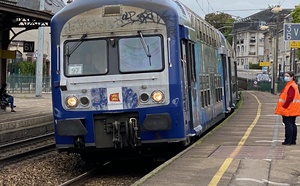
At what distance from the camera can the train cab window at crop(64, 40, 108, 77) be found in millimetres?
10984

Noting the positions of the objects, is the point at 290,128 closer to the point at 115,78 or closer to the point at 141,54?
the point at 141,54

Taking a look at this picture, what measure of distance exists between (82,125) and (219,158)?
2.55 meters

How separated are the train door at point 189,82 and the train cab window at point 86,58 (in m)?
1.48

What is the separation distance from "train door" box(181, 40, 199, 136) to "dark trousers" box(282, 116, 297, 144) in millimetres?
1868

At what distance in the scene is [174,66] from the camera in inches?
428

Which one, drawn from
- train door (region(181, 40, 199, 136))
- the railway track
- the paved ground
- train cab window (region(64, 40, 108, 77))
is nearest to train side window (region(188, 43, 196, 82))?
train door (region(181, 40, 199, 136))

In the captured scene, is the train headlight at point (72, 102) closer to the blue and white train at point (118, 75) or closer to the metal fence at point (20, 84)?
the blue and white train at point (118, 75)

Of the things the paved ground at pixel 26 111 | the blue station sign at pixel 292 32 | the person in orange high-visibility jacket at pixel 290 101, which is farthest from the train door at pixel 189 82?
the blue station sign at pixel 292 32

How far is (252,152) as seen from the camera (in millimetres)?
12188

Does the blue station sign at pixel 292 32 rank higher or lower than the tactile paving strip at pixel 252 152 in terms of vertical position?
higher

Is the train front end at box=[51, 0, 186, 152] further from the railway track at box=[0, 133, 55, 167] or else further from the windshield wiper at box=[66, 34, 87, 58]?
the railway track at box=[0, 133, 55, 167]

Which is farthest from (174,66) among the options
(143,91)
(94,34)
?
(94,34)

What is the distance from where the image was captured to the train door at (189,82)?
11523mm

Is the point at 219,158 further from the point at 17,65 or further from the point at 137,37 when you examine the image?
the point at 17,65
